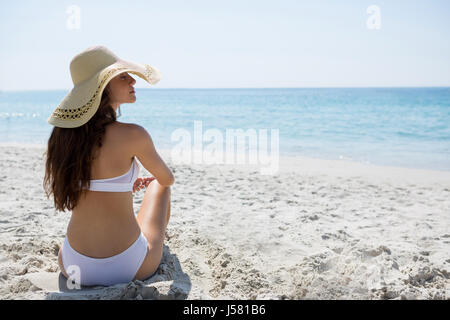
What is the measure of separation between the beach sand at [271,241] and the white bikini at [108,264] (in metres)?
0.09

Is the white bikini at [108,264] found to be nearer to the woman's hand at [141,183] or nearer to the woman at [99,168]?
the woman at [99,168]

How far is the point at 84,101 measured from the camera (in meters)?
2.04

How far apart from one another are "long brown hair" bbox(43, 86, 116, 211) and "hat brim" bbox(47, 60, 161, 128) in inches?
1.8

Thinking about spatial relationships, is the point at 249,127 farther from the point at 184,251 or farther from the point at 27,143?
the point at 184,251

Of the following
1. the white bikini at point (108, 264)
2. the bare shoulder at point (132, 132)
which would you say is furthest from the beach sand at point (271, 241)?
the bare shoulder at point (132, 132)

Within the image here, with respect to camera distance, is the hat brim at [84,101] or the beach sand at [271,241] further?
the beach sand at [271,241]

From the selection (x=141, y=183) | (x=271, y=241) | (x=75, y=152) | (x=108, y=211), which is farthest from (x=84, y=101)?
(x=271, y=241)

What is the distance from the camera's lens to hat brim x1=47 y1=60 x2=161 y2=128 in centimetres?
202

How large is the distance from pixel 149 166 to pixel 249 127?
14851mm

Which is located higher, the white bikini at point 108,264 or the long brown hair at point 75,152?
the long brown hair at point 75,152

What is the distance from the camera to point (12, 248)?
298 centimetres

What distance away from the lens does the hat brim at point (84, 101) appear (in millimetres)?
2016

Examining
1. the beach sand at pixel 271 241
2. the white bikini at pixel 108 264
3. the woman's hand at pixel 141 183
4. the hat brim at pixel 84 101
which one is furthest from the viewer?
the woman's hand at pixel 141 183
